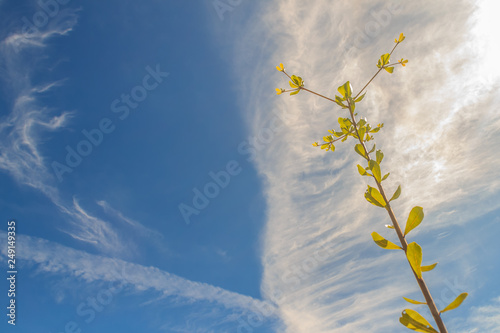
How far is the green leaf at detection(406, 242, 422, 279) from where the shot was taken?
0.94 m

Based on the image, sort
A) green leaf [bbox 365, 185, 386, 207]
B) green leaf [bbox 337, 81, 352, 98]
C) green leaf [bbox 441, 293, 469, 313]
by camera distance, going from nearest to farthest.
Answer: green leaf [bbox 441, 293, 469, 313], green leaf [bbox 365, 185, 386, 207], green leaf [bbox 337, 81, 352, 98]

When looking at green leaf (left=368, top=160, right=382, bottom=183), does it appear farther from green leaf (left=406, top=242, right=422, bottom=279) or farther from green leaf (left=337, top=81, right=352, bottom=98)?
green leaf (left=337, top=81, right=352, bottom=98)

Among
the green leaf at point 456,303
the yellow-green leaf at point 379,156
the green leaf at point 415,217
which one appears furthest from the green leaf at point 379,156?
the green leaf at point 456,303

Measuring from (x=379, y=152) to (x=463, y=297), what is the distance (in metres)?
0.63

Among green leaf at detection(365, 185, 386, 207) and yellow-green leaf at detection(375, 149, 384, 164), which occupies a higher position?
yellow-green leaf at detection(375, 149, 384, 164)

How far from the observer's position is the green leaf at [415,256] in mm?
942

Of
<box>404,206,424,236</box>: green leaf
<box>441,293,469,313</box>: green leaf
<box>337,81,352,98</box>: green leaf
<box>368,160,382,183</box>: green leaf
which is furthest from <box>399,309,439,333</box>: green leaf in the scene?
<box>337,81,352,98</box>: green leaf

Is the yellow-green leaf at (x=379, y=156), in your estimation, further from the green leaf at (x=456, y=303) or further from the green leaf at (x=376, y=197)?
the green leaf at (x=456, y=303)

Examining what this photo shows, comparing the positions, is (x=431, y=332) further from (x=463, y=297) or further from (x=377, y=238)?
(x=377, y=238)

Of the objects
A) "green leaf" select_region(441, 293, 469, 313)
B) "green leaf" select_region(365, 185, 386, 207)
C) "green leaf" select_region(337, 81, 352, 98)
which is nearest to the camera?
"green leaf" select_region(441, 293, 469, 313)

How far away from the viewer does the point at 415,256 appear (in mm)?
960

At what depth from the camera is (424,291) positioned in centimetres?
87

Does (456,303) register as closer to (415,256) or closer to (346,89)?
(415,256)

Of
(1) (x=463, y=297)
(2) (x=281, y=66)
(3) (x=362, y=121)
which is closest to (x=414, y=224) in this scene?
(1) (x=463, y=297)
